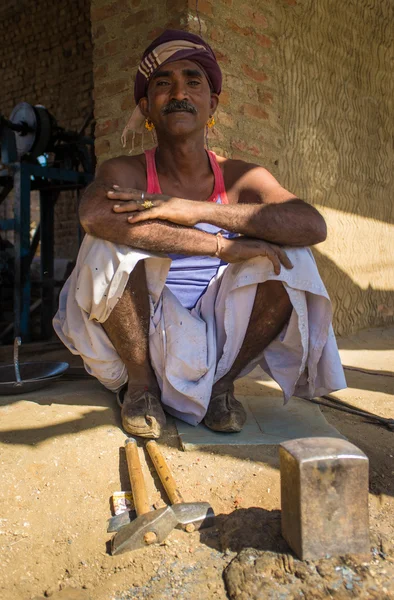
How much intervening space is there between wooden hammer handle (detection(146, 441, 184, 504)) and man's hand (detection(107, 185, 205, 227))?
2.60 ft

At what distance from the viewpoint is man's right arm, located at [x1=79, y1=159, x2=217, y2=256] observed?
1.95 metres

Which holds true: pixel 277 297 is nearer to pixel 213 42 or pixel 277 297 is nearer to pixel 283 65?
pixel 213 42

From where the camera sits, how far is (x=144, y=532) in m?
1.45

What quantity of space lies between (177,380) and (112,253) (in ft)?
1.77

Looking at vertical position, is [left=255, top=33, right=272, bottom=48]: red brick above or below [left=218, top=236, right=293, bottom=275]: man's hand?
above

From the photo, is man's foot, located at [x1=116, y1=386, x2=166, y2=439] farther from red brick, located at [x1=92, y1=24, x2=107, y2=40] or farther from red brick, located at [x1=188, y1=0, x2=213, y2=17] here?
red brick, located at [x1=92, y1=24, x2=107, y2=40]

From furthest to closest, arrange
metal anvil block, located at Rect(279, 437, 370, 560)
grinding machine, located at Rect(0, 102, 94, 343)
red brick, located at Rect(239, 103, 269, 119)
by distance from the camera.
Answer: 1. grinding machine, located at Rect(0, 102, 94, 343)
2. red brick, located at Rect(239, 103, 269, 119)
3. metal anvil block, located at Rect(279, 437, 370, 560)

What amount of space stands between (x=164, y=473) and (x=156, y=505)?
97 mm

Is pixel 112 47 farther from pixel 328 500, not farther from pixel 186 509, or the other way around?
pixel 328 500

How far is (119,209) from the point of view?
1935 millimetres

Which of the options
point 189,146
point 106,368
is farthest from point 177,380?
point 189,146

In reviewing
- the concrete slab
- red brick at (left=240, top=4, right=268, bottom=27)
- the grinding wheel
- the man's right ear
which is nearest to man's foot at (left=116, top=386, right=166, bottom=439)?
the concrete slab

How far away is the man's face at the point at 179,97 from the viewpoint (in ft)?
7.69

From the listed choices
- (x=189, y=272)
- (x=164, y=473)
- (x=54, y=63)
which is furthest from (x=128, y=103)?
(x=54, y=63)
